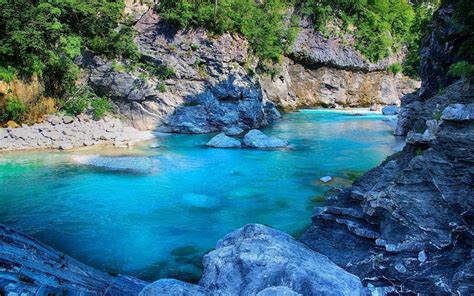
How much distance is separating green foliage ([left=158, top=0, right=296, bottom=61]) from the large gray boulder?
18821mm

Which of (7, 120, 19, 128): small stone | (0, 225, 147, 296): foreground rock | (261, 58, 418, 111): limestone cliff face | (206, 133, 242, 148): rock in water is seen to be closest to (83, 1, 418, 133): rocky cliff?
(206, 133, 242, 148): rock in water

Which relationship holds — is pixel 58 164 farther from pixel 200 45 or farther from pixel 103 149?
pixel 200 45

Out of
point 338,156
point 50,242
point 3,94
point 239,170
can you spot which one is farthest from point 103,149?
point 338,156

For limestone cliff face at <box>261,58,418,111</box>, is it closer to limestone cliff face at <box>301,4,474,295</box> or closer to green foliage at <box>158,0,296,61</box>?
green foliage at <box>158,0,296,61</box>

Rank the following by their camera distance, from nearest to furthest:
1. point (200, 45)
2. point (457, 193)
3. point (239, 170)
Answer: point (457, 193) < point (239, 170) < point (200, 45)

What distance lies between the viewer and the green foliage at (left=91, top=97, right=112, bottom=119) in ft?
61.6

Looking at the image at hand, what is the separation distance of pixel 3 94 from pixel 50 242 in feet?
36.0

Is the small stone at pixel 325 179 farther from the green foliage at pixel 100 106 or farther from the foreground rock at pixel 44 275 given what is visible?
the green foliage at pixel 100 106

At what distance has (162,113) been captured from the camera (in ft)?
67.4

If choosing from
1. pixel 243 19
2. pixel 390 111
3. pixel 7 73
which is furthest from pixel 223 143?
pixel 390 111

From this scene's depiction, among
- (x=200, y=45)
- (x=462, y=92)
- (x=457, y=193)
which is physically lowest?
(x=457, y=193)

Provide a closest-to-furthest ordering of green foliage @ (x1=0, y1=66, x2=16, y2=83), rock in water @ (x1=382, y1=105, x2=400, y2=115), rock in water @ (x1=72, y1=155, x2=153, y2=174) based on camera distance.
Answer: rock in water @ (x1=72, y1=155, x2=153, y2=174)
green foliage @ (x1=0, y1=66, x2=16, y2=83)
rock in water @ (x1=382, y1=105, x2=400, y2=115)

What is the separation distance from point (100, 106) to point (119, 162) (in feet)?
22.0

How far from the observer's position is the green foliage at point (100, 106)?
18.8 m
